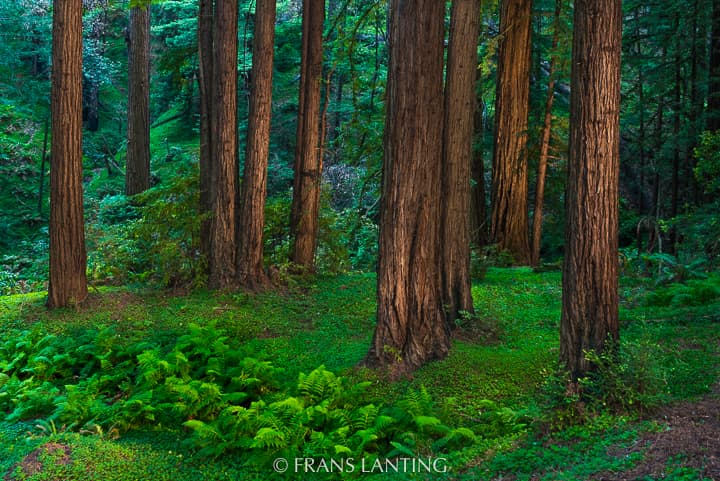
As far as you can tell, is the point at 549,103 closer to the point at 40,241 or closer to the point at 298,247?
the point at 298,247

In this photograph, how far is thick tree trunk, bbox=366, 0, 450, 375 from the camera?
7.24 metres

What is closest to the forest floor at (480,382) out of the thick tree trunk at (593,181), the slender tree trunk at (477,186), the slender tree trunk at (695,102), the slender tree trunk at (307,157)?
the thick tree trunk at (593,181)

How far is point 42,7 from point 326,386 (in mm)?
25179

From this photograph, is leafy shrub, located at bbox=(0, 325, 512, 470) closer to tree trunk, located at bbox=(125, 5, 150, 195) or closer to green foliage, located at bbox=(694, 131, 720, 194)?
green foliage, located at bbox=(694, 131, 720, 194)

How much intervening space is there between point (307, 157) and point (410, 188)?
213 inches

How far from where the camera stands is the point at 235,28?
11.4 m

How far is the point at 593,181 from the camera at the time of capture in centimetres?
590

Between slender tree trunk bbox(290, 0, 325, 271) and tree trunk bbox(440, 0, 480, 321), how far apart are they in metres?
3.93

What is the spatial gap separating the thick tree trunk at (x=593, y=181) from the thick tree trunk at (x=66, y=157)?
7.45 metres

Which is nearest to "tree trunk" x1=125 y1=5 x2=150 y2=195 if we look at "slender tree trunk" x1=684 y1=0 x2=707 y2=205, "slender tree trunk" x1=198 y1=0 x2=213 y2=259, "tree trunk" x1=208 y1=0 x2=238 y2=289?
"slender tree trunk" x1=198 y1=0 x2=213 y2=259

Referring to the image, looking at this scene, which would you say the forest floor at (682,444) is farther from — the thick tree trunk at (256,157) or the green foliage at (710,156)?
the thick tree trunk at (256,157)

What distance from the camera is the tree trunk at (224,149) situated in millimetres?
11297


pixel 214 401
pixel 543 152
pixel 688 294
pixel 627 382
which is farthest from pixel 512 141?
pixel 214 401

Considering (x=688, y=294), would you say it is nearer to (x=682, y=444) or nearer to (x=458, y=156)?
(x=458, y=156)
